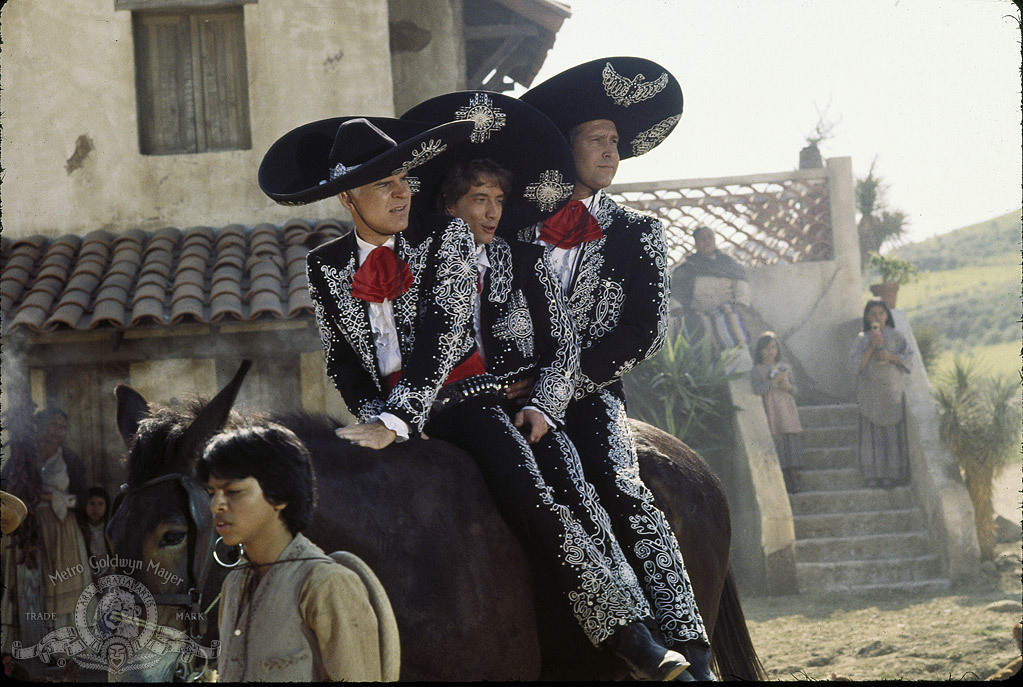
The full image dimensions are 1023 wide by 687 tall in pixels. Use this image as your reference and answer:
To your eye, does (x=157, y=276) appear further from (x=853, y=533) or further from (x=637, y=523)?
(x=853, y=533)

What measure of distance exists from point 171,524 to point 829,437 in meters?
10.2

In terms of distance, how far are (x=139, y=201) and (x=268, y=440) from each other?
7386mm

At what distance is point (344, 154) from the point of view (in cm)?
306

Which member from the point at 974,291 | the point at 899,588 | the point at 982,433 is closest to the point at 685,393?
the point at 899,588

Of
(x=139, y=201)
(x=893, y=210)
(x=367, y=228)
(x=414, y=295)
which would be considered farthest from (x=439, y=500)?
(x=893, y=210)

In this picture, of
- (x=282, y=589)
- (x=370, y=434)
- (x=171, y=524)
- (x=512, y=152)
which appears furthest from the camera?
(x=512, y=152)

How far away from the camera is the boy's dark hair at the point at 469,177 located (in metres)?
3.50

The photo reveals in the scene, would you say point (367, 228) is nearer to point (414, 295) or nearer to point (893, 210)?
point (414, 295)

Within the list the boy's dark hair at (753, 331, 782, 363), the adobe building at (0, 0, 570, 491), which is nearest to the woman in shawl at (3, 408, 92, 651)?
the adobe building at (0, 0, 570, 491)

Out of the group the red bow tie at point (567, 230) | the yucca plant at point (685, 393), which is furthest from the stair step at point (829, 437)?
the red bow tie at point (567, 230)

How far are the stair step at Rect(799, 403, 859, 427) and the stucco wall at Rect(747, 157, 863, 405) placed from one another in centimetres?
57

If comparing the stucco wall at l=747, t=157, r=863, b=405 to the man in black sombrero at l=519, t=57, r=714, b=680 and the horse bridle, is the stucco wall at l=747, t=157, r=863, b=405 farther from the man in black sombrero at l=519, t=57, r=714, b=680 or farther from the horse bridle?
the horse bridle

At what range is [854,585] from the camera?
Answer: 9828 mm

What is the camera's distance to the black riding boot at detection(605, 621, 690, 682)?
116 inches
